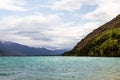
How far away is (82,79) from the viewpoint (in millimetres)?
52656

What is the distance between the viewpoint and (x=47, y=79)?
53250mm

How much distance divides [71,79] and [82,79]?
2142mm

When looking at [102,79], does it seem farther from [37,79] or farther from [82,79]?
[37,79]

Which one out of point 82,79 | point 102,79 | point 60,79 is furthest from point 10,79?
point 102,79

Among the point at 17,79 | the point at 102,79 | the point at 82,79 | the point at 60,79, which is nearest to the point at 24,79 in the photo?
the point at 17,79

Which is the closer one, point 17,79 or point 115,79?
point 115,79

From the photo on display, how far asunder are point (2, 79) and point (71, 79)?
44.6 feet

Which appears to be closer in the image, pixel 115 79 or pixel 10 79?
pixel 115 79

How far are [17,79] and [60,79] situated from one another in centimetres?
856

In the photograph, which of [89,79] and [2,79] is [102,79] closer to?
[89,79]

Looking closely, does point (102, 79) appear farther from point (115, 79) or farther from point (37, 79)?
point (37, 79)

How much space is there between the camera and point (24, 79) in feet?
176

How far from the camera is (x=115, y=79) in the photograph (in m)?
50.4

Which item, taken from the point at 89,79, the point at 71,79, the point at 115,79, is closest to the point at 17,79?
the point at 71,79
